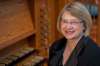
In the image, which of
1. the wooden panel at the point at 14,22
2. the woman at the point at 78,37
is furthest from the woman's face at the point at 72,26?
the wooden panel at the point at 14,22

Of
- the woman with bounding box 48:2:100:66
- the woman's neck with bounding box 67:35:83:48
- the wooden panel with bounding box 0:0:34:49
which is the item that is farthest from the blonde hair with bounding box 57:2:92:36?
the wooden panel with bounding box 0:0:34:49

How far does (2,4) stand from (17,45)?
584 millimetres

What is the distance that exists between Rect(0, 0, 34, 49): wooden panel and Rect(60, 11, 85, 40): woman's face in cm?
80

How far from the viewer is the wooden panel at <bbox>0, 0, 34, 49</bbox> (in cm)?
242

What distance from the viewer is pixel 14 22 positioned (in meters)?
2.62

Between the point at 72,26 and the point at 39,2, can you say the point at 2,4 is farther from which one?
the point at 72,26

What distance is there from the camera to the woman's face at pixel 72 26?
5.65ft

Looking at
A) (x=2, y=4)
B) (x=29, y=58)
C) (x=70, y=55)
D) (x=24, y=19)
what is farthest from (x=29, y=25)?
(x=70, y=55)

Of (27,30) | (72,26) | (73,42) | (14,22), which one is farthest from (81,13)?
(27,30)

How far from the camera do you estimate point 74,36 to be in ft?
5.73

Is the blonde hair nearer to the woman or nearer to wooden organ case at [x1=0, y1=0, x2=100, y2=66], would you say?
the woman

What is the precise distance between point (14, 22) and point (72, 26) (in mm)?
1051

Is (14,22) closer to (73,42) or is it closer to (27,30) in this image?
(27,30)

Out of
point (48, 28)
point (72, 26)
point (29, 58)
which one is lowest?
point (29, 58)
